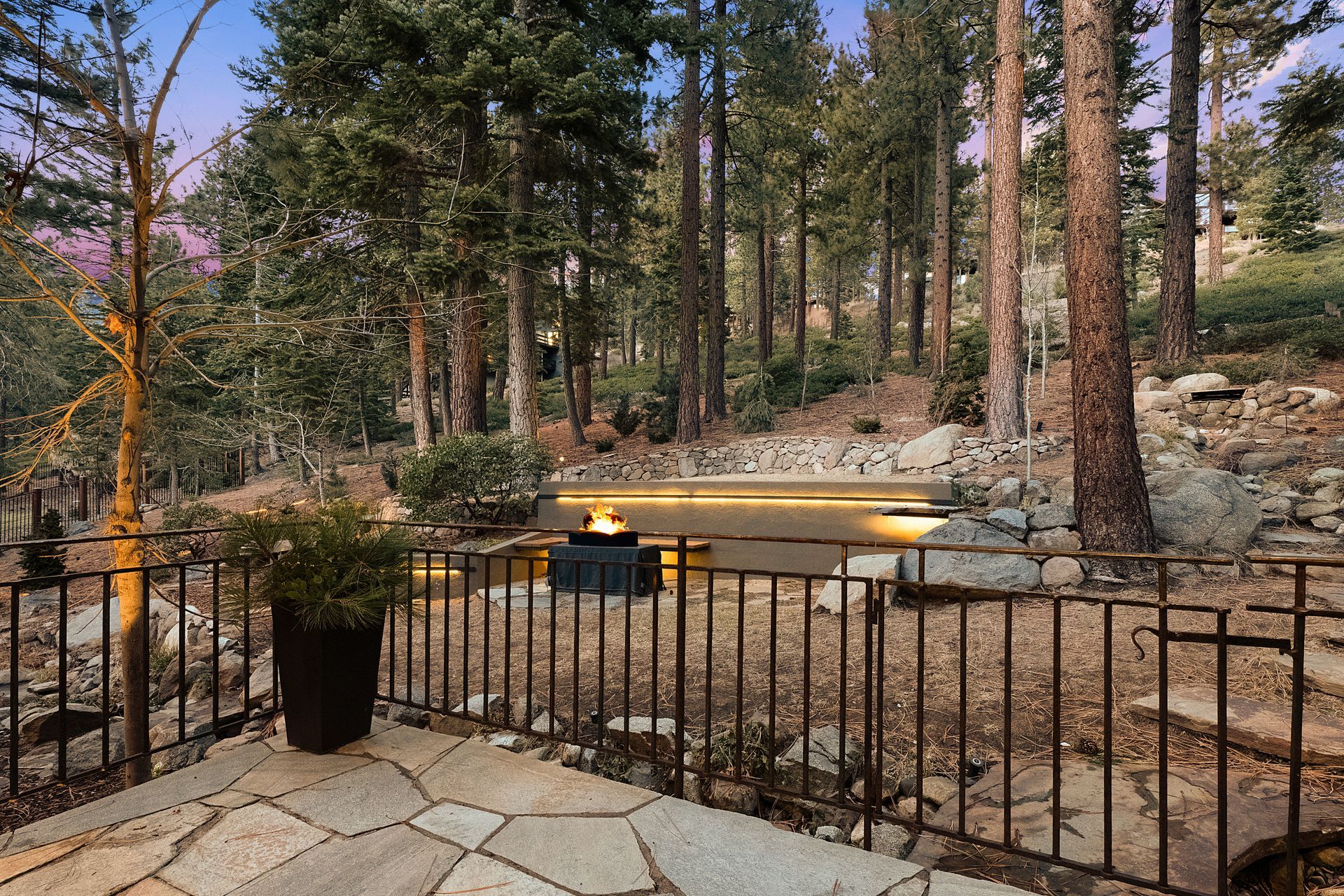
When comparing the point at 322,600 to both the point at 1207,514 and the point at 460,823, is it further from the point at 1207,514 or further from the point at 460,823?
the point at 1207,514

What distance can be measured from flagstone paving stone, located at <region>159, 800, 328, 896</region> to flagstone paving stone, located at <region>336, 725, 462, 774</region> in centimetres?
51

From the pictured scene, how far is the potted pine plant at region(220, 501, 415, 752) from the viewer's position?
2674 millimetres

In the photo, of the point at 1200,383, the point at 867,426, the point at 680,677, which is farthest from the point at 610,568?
the point at 1200,383

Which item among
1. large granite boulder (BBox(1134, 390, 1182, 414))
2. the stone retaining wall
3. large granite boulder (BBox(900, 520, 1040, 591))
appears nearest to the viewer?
large granite boulder (BBox(900, 520, 1040, 591))

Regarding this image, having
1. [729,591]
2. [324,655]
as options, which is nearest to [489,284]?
[729,591]

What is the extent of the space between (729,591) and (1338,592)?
481 cm

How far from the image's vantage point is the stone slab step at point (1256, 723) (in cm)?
251

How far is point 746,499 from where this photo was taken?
30.8 feet

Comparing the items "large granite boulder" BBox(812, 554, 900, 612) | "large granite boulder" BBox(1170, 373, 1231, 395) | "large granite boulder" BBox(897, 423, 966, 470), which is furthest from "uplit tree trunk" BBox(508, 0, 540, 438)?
"large granite boulder" BBox(1170, 373, 1231, 395)

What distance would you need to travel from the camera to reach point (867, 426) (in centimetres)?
1197

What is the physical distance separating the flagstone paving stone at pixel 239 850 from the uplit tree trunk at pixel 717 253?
1298 cm

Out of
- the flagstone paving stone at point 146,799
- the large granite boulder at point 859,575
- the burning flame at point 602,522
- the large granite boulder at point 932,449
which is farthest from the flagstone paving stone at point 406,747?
the large granite boulder at point 932,449

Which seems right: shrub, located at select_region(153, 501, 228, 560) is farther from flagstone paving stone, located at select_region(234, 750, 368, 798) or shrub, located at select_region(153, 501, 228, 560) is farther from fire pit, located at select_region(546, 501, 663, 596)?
flagstone paving stone, located at select_region(234, 750, 368, 798)

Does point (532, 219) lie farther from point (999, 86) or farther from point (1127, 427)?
point (1127, 427)
